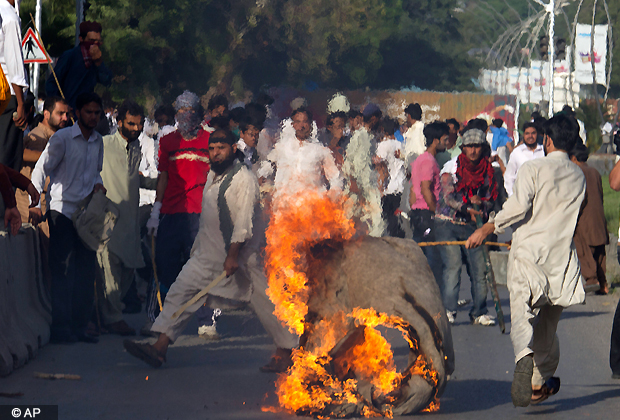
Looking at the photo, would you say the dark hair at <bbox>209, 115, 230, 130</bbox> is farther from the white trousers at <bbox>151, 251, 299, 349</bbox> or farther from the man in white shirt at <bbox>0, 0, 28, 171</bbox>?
the white trousers at <bbox>151, 251, 299, 349</bbox>

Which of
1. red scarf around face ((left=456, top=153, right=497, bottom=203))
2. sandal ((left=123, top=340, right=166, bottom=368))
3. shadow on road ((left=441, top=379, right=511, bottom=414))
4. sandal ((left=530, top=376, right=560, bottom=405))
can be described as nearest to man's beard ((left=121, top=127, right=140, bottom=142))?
sandal ((left=123, top=340, right=166, bottom=368))

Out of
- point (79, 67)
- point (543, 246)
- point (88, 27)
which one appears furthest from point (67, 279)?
point (543, 246)

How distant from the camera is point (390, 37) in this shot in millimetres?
75250

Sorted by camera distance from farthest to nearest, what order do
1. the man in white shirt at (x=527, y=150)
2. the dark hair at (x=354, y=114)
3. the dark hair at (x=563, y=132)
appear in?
the man in white shirt at (x=527, y=150)
the dark hair at (x=354, y=114)
the dark hair at (x=563, y=132)

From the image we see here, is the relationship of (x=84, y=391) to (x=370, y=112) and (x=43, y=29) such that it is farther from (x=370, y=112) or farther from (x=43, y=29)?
(x=43, y=29)

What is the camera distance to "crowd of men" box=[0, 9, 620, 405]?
6355 millimetres

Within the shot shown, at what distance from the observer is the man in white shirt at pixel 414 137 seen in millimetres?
14188

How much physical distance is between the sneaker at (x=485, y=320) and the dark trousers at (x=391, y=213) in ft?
7.64

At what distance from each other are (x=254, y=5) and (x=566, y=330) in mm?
48310

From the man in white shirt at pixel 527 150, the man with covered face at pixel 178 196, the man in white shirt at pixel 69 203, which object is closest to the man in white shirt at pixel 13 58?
the man in white shirt at pixel 69 203

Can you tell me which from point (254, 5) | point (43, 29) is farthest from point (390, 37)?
point (43, 29)

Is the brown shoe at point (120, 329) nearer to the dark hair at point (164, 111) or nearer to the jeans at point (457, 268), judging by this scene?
the jeans at point (457, 268)

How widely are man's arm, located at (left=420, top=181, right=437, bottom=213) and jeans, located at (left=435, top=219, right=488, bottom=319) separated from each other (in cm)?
44

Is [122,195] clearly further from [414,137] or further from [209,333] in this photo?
[414,137]
